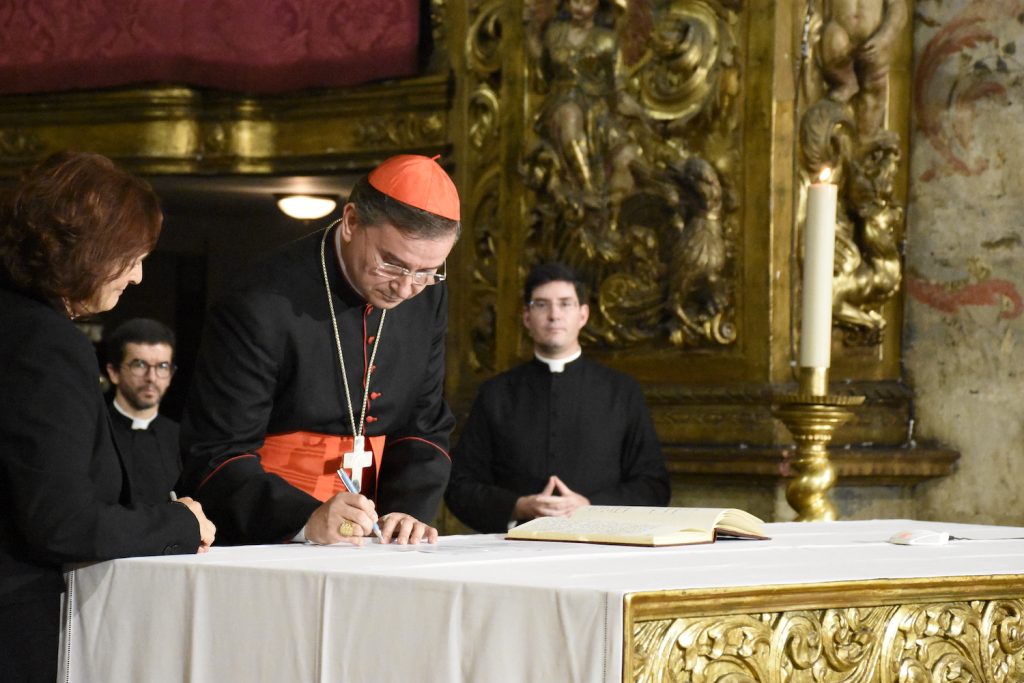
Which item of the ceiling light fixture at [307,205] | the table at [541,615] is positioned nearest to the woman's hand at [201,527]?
the table at [541,615]

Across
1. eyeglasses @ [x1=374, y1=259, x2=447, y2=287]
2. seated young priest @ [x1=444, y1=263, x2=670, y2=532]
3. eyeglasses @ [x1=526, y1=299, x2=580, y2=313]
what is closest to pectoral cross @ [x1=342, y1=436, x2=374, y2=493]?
eyeglasses @ [x1=374, y1=259, x2=447, y2=287]

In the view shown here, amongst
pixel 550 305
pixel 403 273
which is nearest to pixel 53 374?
pixel 403 273

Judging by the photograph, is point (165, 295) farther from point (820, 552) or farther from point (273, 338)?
point (820, 552)

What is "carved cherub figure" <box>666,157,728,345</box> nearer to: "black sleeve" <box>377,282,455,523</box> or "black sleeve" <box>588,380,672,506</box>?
"black sleeve" <box>588,380,672,506</box>

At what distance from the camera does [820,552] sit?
2.95 meters

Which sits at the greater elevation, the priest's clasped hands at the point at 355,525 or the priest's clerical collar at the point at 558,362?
the priest's clerical collar at the point at 558,362

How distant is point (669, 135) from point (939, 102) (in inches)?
39.0

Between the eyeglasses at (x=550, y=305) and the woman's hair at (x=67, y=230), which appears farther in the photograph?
the eyeglasses at (x=550, y=305)

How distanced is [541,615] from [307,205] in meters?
6.18

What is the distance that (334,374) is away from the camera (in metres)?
3.59

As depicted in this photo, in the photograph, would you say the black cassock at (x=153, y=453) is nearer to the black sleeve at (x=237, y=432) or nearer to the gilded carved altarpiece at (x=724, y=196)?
the gilded carved altarpiece at (x=724, y=196)

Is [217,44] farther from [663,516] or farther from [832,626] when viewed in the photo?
[832,626]

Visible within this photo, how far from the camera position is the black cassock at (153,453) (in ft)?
21.6

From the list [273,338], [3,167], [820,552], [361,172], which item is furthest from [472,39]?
[820,552]
